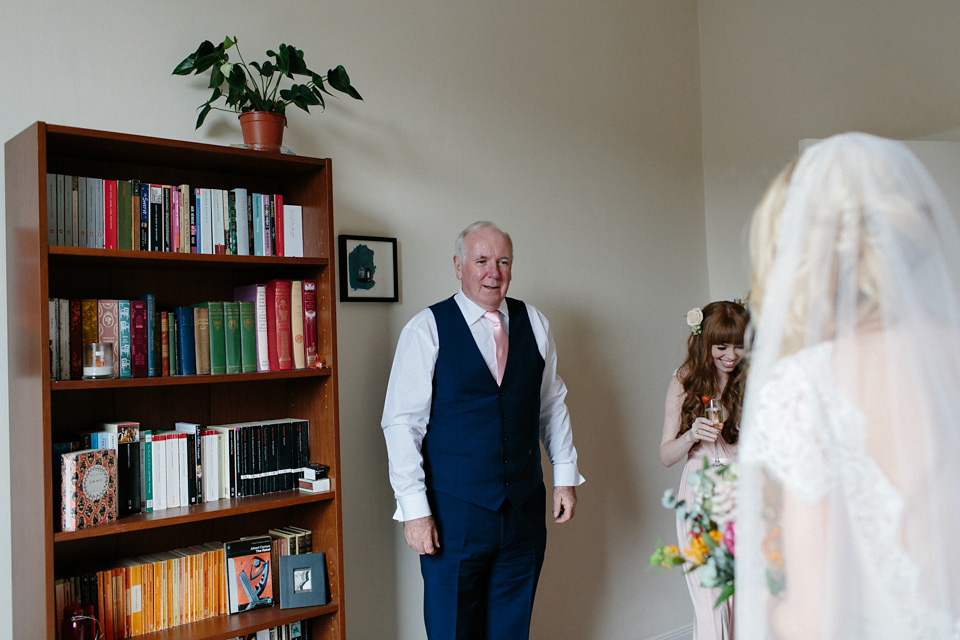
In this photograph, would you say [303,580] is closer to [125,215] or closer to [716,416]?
[125,215]

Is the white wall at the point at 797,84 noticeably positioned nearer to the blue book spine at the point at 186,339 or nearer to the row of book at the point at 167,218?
the row of book at the point at 167,218

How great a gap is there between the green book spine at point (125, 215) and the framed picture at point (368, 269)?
0.76m

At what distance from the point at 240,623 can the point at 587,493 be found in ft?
5.63

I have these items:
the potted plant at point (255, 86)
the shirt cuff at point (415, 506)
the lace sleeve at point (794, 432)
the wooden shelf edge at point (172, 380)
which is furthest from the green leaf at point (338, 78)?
the lace sleeve at point (794, 432)

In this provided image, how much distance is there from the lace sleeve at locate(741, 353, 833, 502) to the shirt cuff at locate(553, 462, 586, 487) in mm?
1652

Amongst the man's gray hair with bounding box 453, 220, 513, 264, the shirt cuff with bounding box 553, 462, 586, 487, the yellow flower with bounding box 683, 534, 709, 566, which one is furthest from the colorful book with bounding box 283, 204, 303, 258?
the yellow flower with bounding box 683, 534, 709, 566

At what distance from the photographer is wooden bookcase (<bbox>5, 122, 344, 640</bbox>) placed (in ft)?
6.25

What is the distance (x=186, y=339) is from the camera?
85.8 inches

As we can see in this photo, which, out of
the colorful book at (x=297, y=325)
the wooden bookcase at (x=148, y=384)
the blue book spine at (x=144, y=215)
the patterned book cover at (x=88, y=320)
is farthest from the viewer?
the colorful book at (x=297, y=325)

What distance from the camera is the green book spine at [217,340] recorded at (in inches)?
87.3

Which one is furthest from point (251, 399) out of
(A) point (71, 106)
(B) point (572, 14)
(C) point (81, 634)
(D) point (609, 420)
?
(B) point (572, 14)

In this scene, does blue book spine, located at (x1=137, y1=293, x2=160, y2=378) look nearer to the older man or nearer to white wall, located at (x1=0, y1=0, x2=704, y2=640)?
white wall, located at (x1=0, y1=0, x2=704, y2=640)

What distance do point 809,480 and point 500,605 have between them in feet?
5.53

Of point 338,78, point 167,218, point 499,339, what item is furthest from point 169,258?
point 499,339
